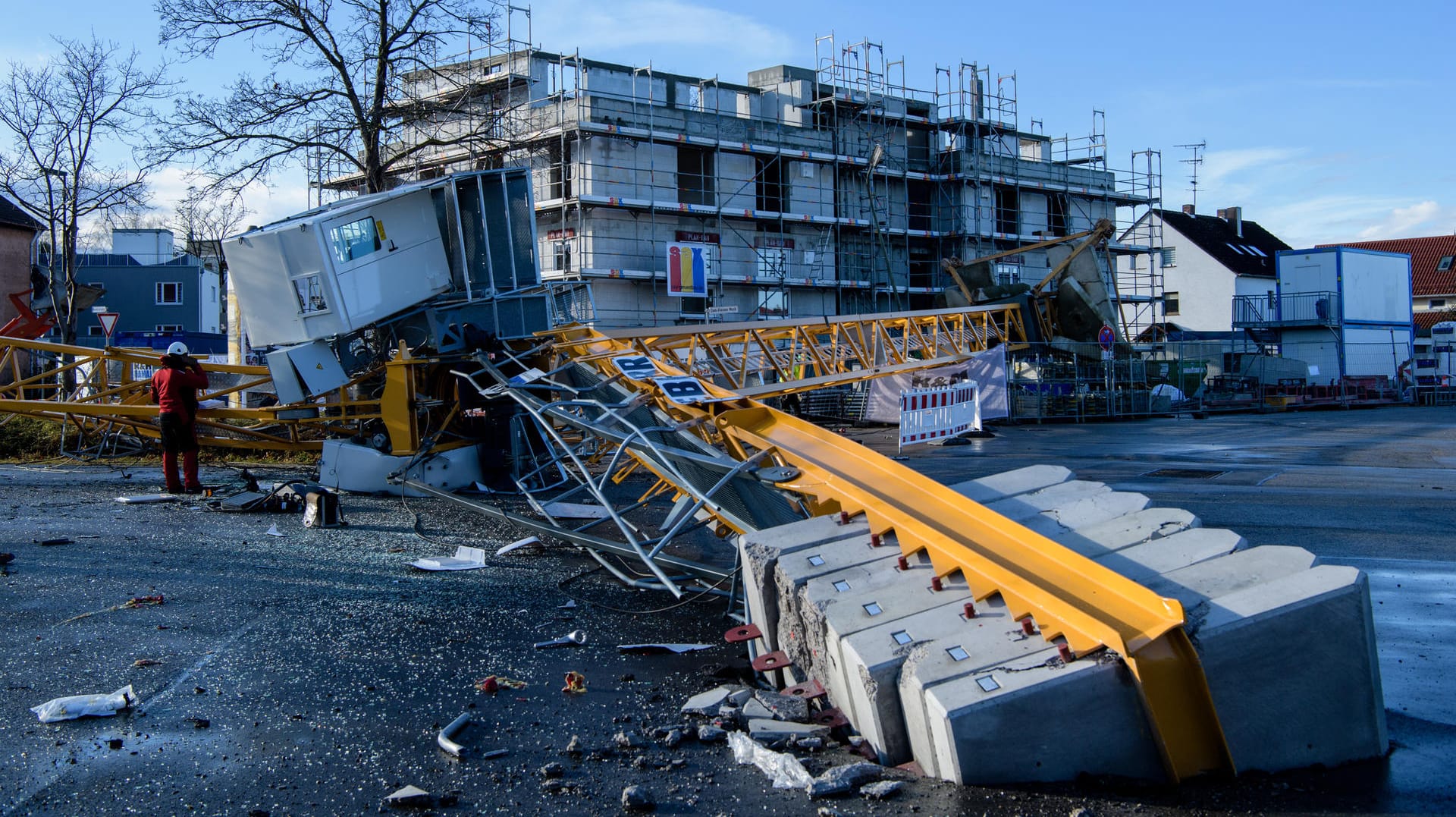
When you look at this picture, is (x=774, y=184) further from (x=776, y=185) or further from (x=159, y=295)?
(x=159, y=295)

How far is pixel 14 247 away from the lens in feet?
150

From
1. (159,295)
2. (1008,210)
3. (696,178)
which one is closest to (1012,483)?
(696,178)

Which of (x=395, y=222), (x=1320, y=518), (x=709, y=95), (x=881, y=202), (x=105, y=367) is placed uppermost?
(x=709, y=95)

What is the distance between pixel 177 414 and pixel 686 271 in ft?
84.0

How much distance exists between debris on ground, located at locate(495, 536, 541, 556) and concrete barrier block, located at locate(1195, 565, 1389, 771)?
628 centimetres

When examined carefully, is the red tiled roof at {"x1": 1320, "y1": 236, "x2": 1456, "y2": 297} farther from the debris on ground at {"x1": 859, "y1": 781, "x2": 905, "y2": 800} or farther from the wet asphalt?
the debris on ground at {"x1": 859, "y1": 781, "x2": 905, "y2": 800}

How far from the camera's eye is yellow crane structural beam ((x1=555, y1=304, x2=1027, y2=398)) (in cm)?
1388

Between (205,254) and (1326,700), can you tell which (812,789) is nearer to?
(1326,700)

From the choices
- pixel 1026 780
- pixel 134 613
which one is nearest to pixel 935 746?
pixel 1026 780

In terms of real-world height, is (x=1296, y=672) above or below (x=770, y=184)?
below

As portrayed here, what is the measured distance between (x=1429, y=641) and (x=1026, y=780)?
3619 millimetres

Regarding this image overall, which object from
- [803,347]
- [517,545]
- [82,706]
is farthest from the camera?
[803,347]

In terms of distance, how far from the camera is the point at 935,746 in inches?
162

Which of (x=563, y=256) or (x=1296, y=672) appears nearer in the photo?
(x=1296, y=672)
